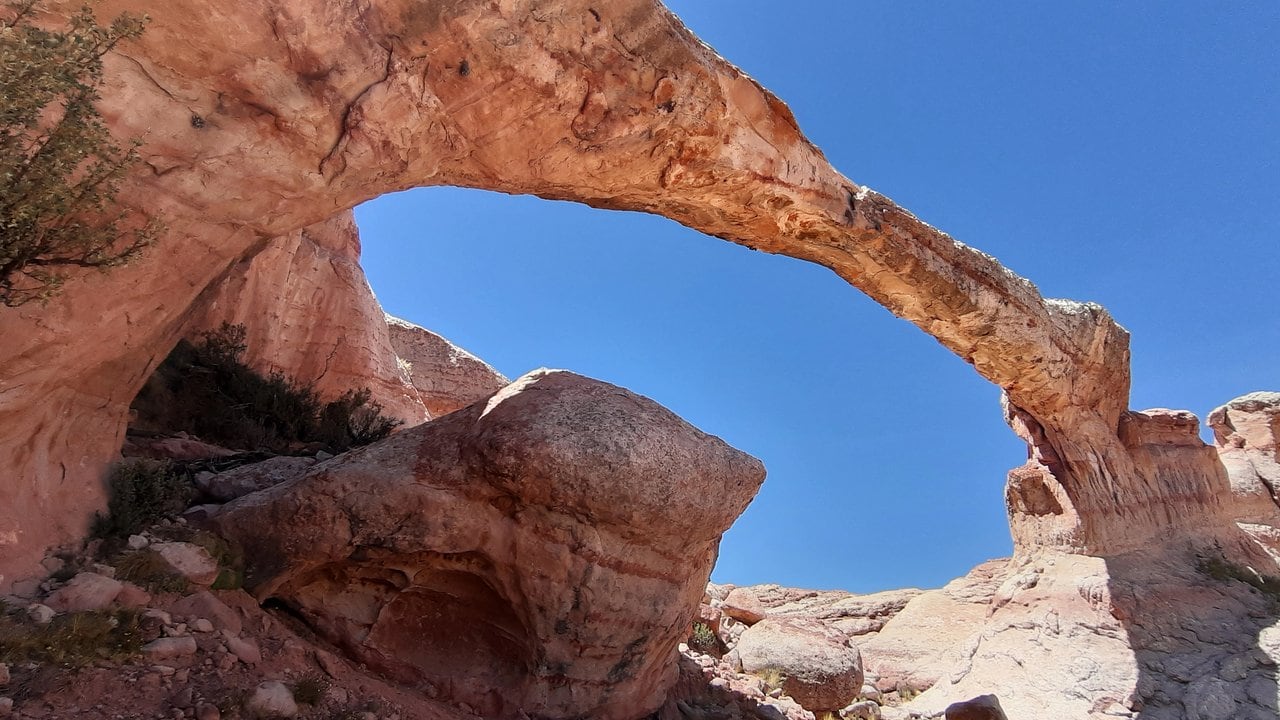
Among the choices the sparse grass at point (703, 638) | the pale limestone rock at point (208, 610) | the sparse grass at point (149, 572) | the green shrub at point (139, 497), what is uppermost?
the sparse grass at point (703, 638)

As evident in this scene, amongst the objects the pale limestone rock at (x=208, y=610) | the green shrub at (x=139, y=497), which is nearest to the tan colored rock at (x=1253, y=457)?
Result: the pale limestone rock at (x=208, y=610)

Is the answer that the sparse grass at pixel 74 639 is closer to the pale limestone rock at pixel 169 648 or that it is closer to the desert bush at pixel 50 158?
the pale limestone rock at pixel 169 648

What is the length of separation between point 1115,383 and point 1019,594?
16.0 feet

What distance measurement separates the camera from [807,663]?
974 centimetres

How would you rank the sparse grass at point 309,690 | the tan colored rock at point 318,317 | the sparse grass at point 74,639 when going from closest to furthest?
the sparse grass at point 74,639
the sparse grass at point 309,690
the tan colored rock at point 318,317

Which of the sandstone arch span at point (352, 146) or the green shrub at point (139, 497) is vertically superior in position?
the sandstone arch span at point (352, 146)

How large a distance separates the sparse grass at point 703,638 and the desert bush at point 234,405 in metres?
5.40

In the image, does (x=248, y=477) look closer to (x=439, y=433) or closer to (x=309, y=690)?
(x=439, y=433)

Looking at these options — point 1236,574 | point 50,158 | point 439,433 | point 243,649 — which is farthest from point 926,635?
point 50,158

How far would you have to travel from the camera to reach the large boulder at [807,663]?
31.3 feet

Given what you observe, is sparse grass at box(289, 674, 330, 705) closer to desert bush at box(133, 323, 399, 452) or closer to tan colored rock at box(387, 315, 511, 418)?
desert bush at box(133, 323, 399, 452)

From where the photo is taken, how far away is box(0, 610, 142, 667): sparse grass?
10.9 ft

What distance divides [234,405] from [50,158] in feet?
16.4

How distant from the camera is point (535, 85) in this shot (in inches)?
245
